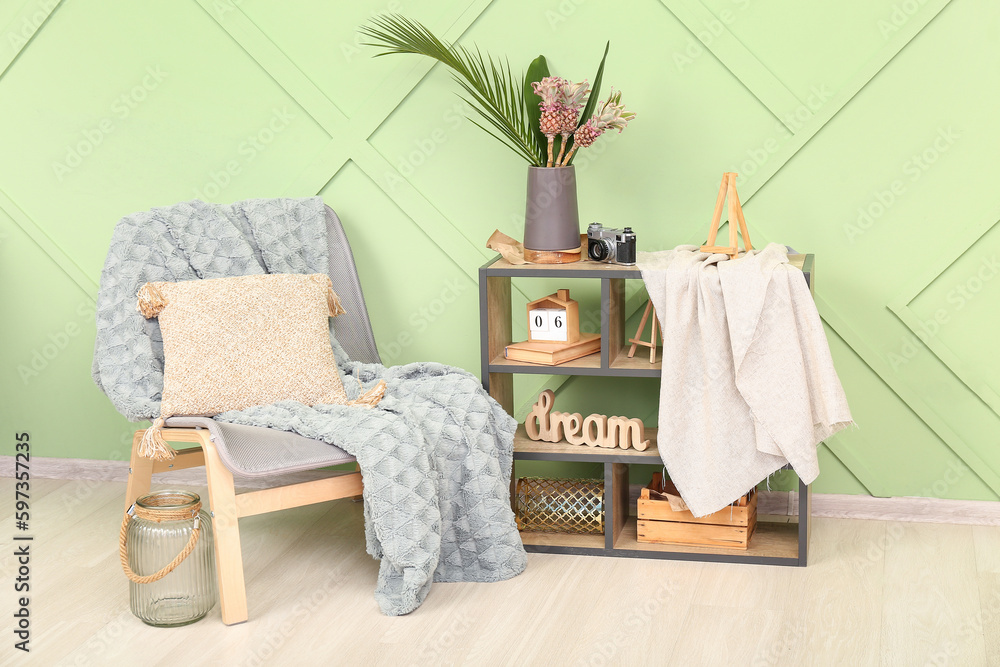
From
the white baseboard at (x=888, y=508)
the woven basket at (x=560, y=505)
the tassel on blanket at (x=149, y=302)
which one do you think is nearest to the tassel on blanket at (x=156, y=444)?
the tassel on blanket at (x=149, y=302)

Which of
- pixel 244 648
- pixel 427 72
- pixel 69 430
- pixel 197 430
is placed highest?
pixel 427 72

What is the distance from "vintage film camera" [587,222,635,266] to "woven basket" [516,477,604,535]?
63 centimetres

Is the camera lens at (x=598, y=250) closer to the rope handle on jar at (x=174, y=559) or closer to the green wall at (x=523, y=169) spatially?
the green wall at (x=523, y=169)

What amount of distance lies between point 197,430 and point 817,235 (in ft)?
5.72

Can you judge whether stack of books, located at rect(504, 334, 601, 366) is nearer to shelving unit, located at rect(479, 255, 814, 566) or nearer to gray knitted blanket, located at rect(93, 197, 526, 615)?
shelving unit, located at rect(479, 255, 814, 566)

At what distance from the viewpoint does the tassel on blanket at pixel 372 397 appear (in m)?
2.52

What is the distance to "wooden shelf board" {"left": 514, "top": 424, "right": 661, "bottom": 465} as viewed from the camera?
2.61 metres

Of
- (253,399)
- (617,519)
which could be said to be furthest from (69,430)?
(617,519)

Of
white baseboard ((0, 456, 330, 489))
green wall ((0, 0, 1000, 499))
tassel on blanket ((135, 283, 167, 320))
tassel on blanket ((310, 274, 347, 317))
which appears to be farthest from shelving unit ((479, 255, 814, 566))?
white baseboard ((0, 456, 330, 489))

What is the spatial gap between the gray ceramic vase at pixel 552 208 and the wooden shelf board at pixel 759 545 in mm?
Result: 814

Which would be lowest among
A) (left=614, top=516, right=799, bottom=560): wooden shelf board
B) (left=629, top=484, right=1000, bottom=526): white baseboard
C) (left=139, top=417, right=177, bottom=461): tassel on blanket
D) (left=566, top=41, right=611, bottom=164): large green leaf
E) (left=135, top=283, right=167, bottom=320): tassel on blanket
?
(left=614, top=516, right=799, bottom=560): wooden shelf board

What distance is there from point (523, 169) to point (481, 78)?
0.96 feet

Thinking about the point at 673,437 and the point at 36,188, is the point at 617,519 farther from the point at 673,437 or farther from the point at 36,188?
the point at 36,188

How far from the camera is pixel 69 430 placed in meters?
3.33
